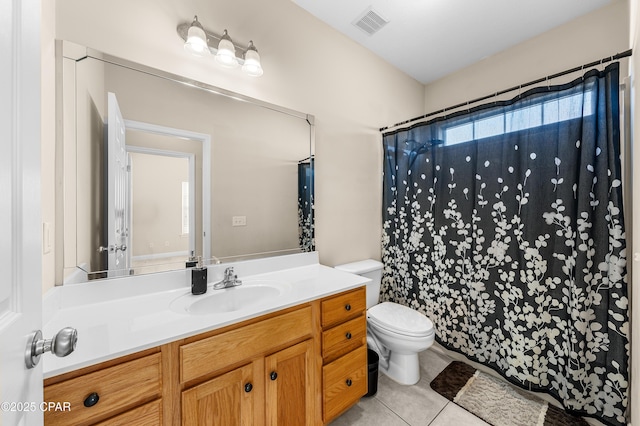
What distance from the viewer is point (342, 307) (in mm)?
1373

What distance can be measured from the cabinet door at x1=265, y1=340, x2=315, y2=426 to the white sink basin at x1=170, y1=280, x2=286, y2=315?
0.27 m

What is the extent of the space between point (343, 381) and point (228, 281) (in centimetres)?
83

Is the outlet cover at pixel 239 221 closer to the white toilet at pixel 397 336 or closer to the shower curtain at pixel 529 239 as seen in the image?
the white toilet at pixel 397 336

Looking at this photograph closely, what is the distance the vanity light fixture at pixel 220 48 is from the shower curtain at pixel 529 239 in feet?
4.39

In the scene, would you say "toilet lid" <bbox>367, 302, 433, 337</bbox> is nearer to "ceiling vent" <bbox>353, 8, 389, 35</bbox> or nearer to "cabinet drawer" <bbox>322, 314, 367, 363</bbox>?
"cabinet drawer" <bbox>322, 314, 367, 363</bbox>

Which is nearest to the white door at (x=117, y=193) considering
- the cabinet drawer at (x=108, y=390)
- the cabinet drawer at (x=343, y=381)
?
the cabinet drawer at (x=108, y=390)

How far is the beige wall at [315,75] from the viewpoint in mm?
1246

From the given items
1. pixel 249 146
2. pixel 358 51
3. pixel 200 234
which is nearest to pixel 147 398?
pixel 200 234

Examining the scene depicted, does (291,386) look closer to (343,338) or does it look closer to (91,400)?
(343,338)

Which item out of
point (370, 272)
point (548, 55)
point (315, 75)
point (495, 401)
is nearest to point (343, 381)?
point (370, 272)

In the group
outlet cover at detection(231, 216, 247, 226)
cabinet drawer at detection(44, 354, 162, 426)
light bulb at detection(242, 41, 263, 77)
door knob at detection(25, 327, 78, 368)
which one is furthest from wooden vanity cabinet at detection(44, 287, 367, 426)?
light bulb at detection(242, 41, 263, 77)

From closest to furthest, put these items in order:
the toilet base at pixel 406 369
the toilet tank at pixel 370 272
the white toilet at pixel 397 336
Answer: the white toilet at pixel 397 336, the toilet base at pixel 406 369, the toilet tank at pixel 370 272

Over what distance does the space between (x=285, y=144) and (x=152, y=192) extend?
87 cm

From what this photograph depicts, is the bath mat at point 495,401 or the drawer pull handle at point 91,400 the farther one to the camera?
the bath mat at point 495,401
